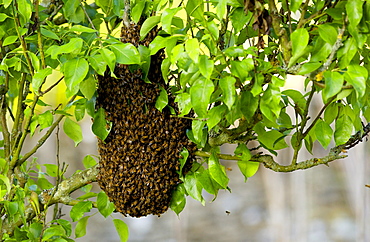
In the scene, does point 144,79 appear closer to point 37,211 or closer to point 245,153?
point 245,153

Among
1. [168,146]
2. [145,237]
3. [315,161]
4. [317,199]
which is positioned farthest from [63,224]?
[317,199]

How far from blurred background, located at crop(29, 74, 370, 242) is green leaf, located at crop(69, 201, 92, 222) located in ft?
5.34

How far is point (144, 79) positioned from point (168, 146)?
142mm

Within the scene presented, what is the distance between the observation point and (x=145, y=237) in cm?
295

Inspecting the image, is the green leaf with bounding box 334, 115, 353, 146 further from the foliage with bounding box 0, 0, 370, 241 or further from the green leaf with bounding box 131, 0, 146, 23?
the green leaf with bounding box 131, 0, 146, 23

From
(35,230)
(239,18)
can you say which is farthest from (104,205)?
(239,18)

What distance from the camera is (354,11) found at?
23.7 inches

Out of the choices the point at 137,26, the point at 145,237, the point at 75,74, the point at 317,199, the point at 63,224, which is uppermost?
the point at 137,26

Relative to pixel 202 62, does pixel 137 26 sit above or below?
above

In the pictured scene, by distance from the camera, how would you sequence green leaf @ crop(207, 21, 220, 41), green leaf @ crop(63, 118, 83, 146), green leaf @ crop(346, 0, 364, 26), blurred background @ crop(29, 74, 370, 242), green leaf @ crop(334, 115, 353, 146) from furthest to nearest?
blurred background @ crop(29, 74, 370, 242), green leaf @ crop(63, 118, 83, 146), green leaf @ crop(334, 115, 353, 146), green leaf @ crop(207, 21, 220, 41), green leaf @ crop(346, 0, 364, 26)

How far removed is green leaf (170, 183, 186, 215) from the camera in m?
0.96

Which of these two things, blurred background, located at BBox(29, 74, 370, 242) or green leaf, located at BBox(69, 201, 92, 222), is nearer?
green leaf, located at BBox(69, 201, 92, 222)

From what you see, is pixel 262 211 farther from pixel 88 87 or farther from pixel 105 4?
pixel 88 87

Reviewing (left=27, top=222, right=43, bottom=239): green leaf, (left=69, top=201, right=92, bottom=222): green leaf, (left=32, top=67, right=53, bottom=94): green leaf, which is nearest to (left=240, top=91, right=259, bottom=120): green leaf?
(left=32, top=67, right=53, bottom=94): green leaf
